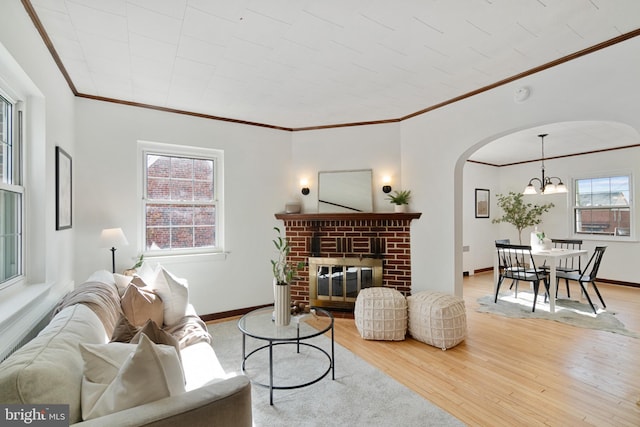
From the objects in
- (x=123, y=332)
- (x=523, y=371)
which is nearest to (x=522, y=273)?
(x=523, y=371)

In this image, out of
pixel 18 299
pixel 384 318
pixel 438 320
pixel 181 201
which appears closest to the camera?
pixel 18 299

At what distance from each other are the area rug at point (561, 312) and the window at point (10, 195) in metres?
4.61

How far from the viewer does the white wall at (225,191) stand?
319cm

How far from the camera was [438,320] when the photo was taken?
294cm

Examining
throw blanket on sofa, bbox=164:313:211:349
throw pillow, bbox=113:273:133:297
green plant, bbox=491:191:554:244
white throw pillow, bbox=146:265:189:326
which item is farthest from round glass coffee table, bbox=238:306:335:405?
green plant, bbox=491:191:554:244

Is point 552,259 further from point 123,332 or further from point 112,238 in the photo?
point 112,238

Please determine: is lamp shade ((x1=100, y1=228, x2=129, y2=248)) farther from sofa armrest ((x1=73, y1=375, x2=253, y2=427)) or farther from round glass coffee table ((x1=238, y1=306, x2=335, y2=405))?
sofa armrest ((x1=73, y1=375, x2=253, y2=427))

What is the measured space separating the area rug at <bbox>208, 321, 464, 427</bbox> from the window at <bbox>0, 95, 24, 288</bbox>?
1.64m

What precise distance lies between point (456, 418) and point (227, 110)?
3543 mm

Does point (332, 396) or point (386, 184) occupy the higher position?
point (386, 184)

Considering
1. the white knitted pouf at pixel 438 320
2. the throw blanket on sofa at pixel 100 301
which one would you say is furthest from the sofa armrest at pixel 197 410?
the white knitted pouf at pixel 438 320

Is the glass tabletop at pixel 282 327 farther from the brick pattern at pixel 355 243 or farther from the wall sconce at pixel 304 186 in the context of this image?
the wall sconce at pixel 304 186

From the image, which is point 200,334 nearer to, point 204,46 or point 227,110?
point 204,46

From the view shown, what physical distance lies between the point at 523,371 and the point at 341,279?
6.76 ft
